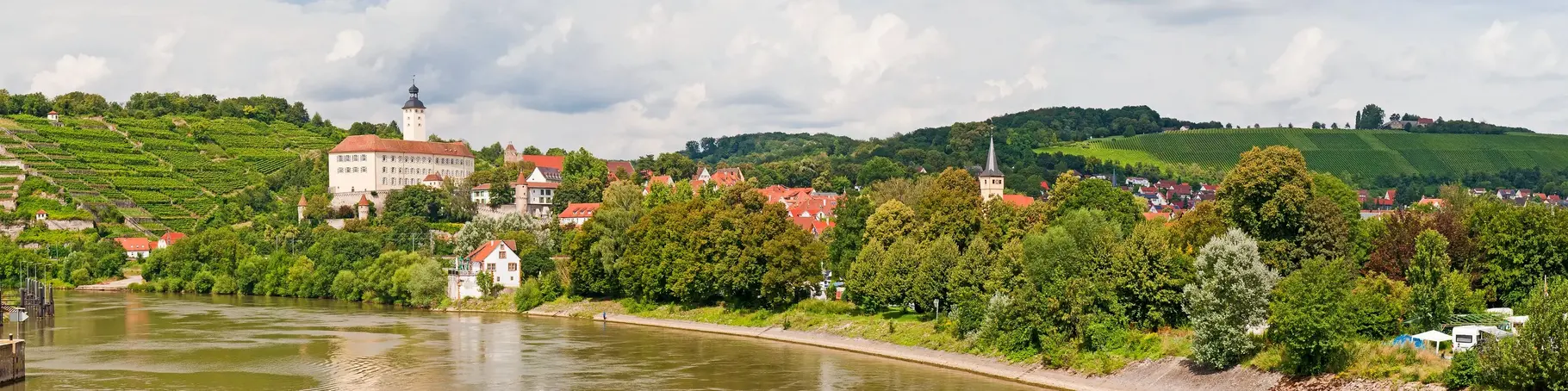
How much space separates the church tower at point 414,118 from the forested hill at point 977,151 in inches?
876

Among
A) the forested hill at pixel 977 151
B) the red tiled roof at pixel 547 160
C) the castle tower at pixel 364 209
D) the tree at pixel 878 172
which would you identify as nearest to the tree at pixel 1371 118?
the forested hill at pixel 977 151

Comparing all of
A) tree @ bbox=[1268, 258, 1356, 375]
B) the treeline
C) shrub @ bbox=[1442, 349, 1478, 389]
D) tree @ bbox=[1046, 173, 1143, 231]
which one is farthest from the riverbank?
tree @ bbox=[1046, 173, 1143, 231]

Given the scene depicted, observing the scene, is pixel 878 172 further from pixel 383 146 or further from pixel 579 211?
pixel 383 146

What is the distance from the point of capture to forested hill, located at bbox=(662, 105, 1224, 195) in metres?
121

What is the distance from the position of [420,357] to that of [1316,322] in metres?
27.1

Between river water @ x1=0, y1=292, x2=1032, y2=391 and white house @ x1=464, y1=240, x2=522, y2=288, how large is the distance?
5.42 m

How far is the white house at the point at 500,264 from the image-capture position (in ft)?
214

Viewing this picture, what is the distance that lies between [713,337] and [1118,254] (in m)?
16.7

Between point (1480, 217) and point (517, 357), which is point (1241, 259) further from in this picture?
point (517, 357)

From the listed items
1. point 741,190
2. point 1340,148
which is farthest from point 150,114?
point 1340,148

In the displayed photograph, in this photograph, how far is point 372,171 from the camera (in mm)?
107812

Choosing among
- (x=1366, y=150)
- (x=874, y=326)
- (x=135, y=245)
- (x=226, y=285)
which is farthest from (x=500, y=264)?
(x=1366, y=150)

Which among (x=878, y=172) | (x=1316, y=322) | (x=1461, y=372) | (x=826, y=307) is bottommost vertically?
(x=1461, y=372)

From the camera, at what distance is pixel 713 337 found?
4959 cm
